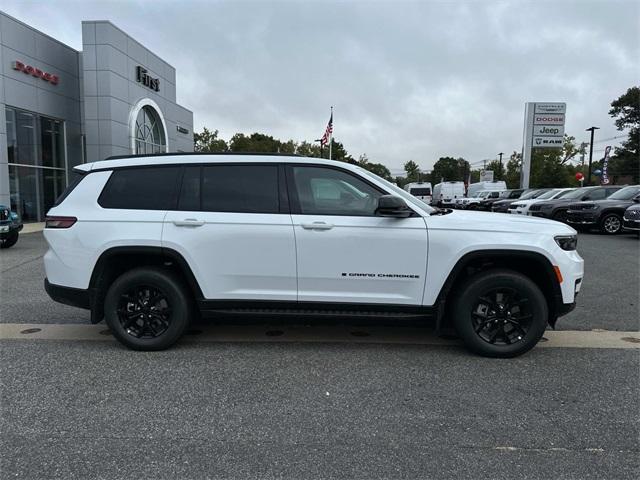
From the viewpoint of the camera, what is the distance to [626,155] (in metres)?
54.9

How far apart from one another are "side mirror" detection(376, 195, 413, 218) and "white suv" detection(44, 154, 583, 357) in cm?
1

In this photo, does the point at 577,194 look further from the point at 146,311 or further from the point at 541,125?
the point at 146,311

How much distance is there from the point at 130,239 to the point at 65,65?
831 inches

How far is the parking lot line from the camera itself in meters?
4.94

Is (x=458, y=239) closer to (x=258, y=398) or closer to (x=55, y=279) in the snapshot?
(x=258, y=398)

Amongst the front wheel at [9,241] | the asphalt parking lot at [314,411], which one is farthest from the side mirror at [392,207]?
the front wheel at [9,241]

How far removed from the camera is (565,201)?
57.2ft

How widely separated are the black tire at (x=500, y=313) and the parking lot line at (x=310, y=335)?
528 millimetres

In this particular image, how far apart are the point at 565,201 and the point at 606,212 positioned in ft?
5.87

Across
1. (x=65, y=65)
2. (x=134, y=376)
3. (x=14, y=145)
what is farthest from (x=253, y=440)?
(x=65, y=65)

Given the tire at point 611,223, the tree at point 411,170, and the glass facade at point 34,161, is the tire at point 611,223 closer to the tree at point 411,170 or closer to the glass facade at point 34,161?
the glass facade at point 34,161

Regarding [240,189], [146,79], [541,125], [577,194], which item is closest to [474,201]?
[541,125]

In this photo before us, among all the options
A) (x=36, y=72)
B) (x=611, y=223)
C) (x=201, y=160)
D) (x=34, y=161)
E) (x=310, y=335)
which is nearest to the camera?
(x=201, y=160)

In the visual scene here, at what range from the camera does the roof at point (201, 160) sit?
4.61 metres
